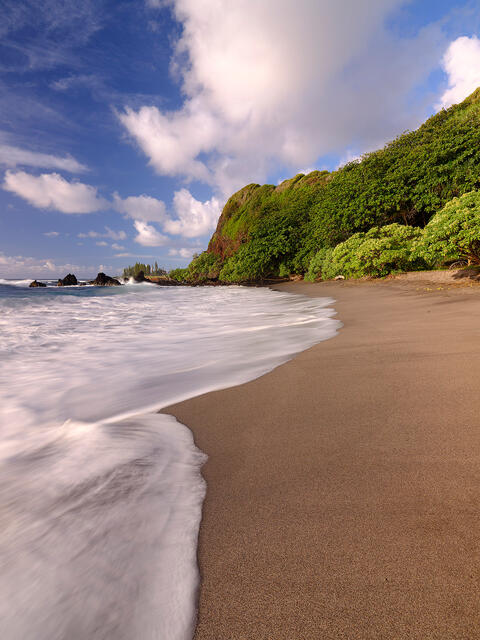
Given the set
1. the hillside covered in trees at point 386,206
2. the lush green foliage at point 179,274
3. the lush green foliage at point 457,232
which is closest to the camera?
the lush green foliage at point 457,232

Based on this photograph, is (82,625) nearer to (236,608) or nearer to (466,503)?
(236,608)

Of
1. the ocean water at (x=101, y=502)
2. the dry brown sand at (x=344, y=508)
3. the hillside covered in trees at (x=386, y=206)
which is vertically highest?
the hillside covered in trees at (x=386, y=206)

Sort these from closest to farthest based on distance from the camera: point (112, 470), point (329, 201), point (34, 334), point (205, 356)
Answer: point (112, 470), point (205, 356), point (34, 334), point (329, 201)

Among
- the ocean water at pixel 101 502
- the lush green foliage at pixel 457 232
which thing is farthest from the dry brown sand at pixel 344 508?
the lush green foliage at pixel 457 232

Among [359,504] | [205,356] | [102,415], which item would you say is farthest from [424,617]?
[205,356]

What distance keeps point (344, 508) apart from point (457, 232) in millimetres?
10013

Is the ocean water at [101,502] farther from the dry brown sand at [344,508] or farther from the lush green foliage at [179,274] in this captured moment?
the lush green foliage at [179,274]

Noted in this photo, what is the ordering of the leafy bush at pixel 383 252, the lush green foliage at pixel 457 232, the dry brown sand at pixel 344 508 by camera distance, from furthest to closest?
the leafy bush at pixel 383 252
the lush green foliage at pixel 457 232
the dry brown sand at pixel 344 508

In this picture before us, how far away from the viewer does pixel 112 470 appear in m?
1.57

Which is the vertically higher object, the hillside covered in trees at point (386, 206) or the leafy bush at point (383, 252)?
the hillside covered in trees at point (386, 206)

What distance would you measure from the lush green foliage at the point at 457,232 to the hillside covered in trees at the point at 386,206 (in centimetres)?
19

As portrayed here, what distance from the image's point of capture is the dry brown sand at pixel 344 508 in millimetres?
777

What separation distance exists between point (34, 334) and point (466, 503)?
7.60 metres

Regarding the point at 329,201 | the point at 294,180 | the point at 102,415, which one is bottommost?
the point at 102,415
